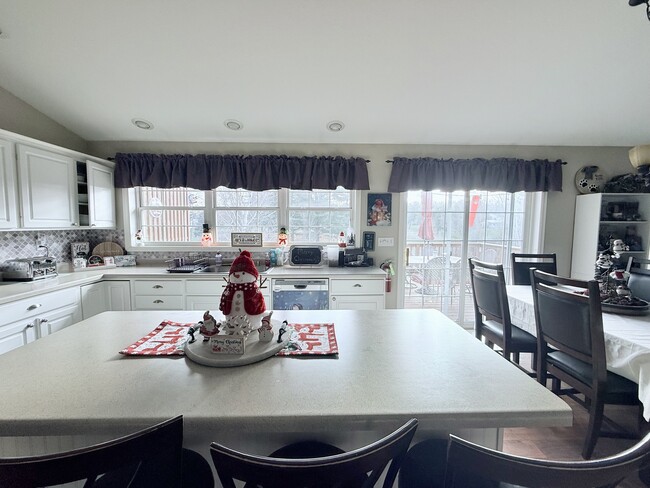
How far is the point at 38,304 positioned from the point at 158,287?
818 millimetres

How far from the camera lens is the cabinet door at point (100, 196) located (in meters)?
2.79

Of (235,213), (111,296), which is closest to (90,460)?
(111,296)

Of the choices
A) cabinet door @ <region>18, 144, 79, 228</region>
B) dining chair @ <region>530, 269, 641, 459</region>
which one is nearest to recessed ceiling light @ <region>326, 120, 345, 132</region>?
dining chair @ <region>530, 269, 641, 459</region>

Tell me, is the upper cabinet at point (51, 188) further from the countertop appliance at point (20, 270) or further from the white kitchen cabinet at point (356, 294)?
the white kitchen cabinet at point (356, 294)

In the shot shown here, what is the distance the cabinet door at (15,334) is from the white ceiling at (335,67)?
192cm

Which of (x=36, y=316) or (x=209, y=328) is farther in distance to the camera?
(x=36, y=316)

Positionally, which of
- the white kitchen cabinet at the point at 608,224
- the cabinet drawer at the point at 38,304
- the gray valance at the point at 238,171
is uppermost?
the gray valance at the point at 238,171

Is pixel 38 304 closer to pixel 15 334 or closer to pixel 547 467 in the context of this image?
pixel 15 334

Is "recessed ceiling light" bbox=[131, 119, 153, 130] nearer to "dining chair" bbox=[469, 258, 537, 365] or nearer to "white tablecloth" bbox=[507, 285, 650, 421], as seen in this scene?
"dining chair" bbox=[469, 258, 537, 365]

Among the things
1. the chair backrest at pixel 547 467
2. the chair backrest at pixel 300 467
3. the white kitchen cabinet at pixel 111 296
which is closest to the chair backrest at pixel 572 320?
the chair backrest at pixel 547 467

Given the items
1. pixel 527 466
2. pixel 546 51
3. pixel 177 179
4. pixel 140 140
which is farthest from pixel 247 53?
pixel 527 466

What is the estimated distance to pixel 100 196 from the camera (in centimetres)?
292

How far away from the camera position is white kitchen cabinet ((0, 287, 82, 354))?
191cm

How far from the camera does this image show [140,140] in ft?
10.3
